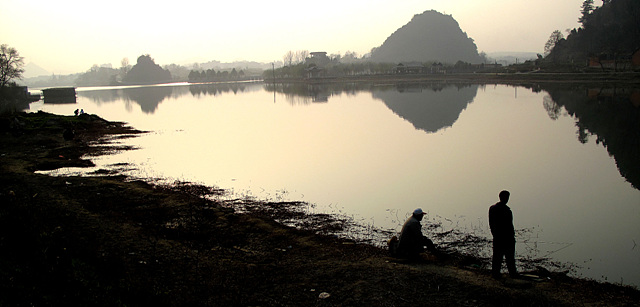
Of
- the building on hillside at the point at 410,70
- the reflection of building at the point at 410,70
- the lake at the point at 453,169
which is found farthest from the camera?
the reflection of building at the point at 410,70

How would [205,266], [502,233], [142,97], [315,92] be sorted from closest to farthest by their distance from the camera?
[502,233]
[205,266]
[315,92]
[142,97]

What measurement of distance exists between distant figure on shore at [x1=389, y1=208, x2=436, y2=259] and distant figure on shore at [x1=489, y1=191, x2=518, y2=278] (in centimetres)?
164

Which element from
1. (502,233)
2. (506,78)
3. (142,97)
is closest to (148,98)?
(142,97)

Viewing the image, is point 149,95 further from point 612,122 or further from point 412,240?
point 412,240

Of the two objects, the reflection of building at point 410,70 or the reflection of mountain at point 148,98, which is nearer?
the reflection of mountain at point 148,98

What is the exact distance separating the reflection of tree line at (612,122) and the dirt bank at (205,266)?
13460mm

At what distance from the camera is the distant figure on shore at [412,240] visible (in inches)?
409

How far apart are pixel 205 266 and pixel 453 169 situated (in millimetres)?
15168

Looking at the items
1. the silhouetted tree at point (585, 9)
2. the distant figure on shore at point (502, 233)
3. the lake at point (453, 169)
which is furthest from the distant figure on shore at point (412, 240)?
the silhouetted tree at point (585, 9)

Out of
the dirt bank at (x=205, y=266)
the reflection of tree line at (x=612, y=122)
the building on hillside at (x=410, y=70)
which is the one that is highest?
the building on hillside at (x=410, y=70)

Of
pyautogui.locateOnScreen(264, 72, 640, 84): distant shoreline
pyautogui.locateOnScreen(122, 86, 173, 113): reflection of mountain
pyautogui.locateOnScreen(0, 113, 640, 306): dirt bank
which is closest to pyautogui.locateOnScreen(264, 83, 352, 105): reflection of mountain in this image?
pyautogui.locateOnScreen(122, 86, 173, 113): reflection of mountain

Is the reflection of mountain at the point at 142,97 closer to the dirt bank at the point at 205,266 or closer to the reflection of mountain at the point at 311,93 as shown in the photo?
the reflection of mountain at the point at 311,93

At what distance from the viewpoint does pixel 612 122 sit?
36.2 m

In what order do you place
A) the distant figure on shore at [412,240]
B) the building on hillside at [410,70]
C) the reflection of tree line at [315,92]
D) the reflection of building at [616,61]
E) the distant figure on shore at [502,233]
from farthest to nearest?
the building on hillside at [410,70], the reflection of building at [616,61], the reflection of tree line at [315,92], the distant figure on shore at [412,240], the distant figure on shore at [502,233]
